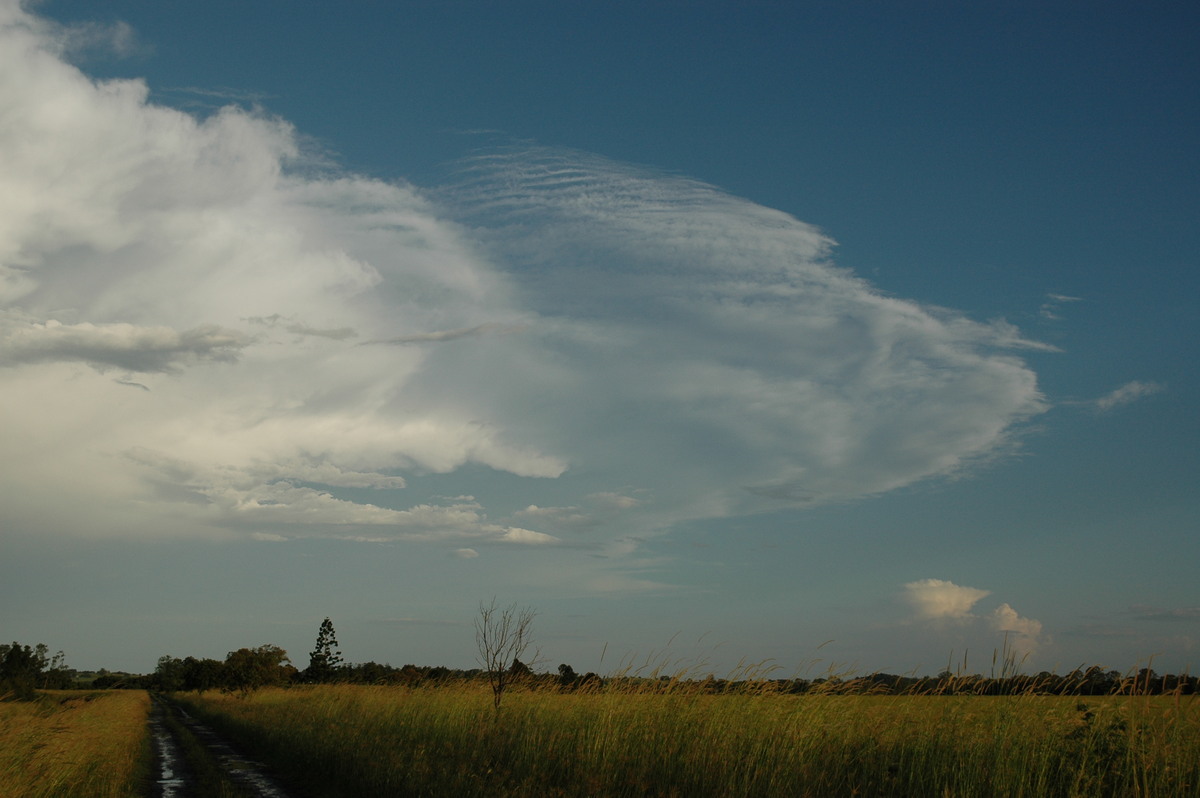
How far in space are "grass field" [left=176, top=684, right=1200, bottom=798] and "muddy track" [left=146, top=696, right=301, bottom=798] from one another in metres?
1.02

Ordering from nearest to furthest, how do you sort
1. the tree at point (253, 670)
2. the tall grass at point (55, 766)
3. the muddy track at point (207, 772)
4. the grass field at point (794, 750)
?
the grass field at point (794, 750)
the tall grass at point (55, 766)
the muddy track at point (207, 772)
the tree at point (253, 670)

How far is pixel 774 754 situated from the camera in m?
11.6

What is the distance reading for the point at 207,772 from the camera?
1805 cm

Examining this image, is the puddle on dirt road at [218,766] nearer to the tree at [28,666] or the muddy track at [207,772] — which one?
the muddy track at [207,772]

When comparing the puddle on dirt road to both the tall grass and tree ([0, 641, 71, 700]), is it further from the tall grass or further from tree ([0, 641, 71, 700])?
tree ([0, 641, 71, 700])

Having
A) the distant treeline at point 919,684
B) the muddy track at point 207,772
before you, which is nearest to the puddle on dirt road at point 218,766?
the muddy track at point 207,772

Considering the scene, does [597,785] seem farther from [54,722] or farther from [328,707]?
[328,707]

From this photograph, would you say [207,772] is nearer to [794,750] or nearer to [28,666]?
[794,750]

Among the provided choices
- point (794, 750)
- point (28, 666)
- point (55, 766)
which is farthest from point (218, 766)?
point (28, 666)

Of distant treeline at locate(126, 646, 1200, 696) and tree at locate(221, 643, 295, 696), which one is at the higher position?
distant treeline at locate(126, 646, 1200, 696)

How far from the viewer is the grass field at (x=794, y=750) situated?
9227 millimetres

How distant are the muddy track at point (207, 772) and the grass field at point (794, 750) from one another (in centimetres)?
102

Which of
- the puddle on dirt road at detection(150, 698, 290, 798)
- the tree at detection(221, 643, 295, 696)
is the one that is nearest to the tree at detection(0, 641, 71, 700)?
the tree at detection(221, 643, 295, 696)

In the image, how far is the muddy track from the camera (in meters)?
14.8
